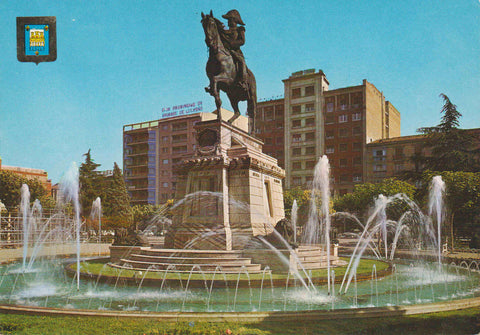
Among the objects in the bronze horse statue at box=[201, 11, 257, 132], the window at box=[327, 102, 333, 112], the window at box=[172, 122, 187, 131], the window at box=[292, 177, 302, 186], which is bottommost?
the window at box=[292, 177, 302, 186]

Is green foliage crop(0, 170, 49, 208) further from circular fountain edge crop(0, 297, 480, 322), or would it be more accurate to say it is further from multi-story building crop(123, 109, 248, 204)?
circular fountain edge crop(0, 297, 480, 322)

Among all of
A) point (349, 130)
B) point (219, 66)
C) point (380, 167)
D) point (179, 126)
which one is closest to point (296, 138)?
point (349, 130)

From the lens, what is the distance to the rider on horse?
18.6 meters

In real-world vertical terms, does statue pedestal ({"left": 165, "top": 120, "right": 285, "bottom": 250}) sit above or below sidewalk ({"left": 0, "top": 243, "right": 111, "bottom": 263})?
above

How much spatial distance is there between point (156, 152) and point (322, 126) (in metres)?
36.0

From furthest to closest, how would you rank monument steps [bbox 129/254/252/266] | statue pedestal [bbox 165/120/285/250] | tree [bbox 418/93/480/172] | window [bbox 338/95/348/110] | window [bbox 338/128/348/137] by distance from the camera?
window [bbox 338/95/348/110] → window [bbox 338/128/348/137] → tree [bbox 418/93/480/172] → statue pedestal [bbox 165/120/285/250] → monument steps [bbox 129/254/252/266]

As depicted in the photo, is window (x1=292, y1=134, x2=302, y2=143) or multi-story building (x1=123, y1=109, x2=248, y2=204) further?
multi-story building (x1=123, y1=109, x2=248, y2=204)

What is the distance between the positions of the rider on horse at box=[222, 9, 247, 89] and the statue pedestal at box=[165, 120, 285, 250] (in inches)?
107

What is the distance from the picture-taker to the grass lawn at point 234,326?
6.81 metres

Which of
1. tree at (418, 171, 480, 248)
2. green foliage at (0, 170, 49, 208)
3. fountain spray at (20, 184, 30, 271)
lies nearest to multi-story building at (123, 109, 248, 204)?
green foliage at (0, 170, 49, 208)

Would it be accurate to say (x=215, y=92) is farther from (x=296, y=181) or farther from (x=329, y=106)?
(x=329, y=106)

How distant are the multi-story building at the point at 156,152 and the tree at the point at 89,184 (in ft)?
60.6

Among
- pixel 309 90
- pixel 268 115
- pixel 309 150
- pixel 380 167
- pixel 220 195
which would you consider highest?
pixel 309 90

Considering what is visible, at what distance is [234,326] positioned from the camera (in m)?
6.97
